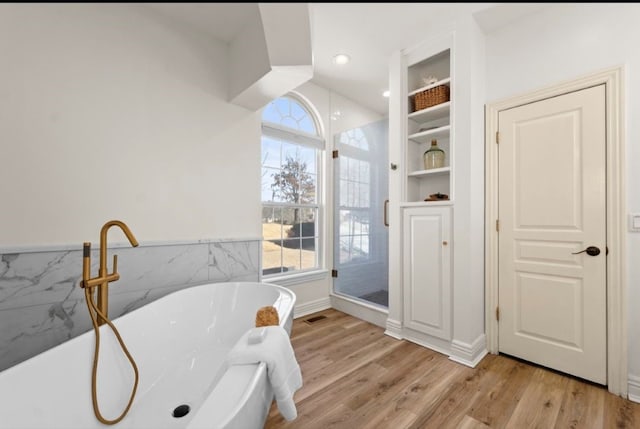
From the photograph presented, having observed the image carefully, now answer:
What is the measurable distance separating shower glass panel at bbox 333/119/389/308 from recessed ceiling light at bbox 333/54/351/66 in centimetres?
67

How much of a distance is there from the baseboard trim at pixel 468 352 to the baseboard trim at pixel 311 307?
146 centimetres

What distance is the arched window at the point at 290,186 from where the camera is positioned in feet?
9.66

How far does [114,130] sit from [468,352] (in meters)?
2.87

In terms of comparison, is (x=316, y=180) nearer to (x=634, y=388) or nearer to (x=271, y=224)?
(x=271, y=224)

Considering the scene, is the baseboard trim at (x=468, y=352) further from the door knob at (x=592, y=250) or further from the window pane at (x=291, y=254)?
the window pane at (x=291, y=254)

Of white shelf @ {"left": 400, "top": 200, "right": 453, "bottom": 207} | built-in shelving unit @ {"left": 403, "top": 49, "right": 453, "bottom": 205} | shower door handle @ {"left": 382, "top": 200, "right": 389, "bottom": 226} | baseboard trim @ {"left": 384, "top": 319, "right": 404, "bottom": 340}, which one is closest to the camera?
white shelf @ {"left": 400, "top": 200, "right": 453, "bottom": 207}

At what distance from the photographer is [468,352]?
6.91ft

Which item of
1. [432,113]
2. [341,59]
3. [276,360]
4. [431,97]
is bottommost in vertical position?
[276,360]

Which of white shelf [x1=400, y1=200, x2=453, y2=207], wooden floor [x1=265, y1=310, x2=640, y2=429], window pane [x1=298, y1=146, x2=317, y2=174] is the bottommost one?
wooden floor [x1=265, y1=310, x2=640, y2=429]

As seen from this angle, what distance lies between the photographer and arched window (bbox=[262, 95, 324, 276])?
116 inches

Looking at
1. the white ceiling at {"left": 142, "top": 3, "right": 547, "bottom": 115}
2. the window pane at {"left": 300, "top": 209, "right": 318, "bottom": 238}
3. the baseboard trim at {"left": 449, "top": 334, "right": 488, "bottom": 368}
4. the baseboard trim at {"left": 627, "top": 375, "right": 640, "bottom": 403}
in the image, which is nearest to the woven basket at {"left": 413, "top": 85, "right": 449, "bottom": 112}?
the white ceiling at {"left": 142, "top": 3, "right": 547, "bottom": 115}

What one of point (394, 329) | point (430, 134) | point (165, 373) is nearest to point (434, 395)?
point (394, 329)

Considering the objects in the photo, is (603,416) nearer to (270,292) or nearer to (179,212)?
(270,292)

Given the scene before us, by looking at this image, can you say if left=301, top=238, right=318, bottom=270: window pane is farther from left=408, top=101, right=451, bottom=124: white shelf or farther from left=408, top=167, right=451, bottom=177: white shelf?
left=408, top=101, right=451, bottom=124: white shelf
